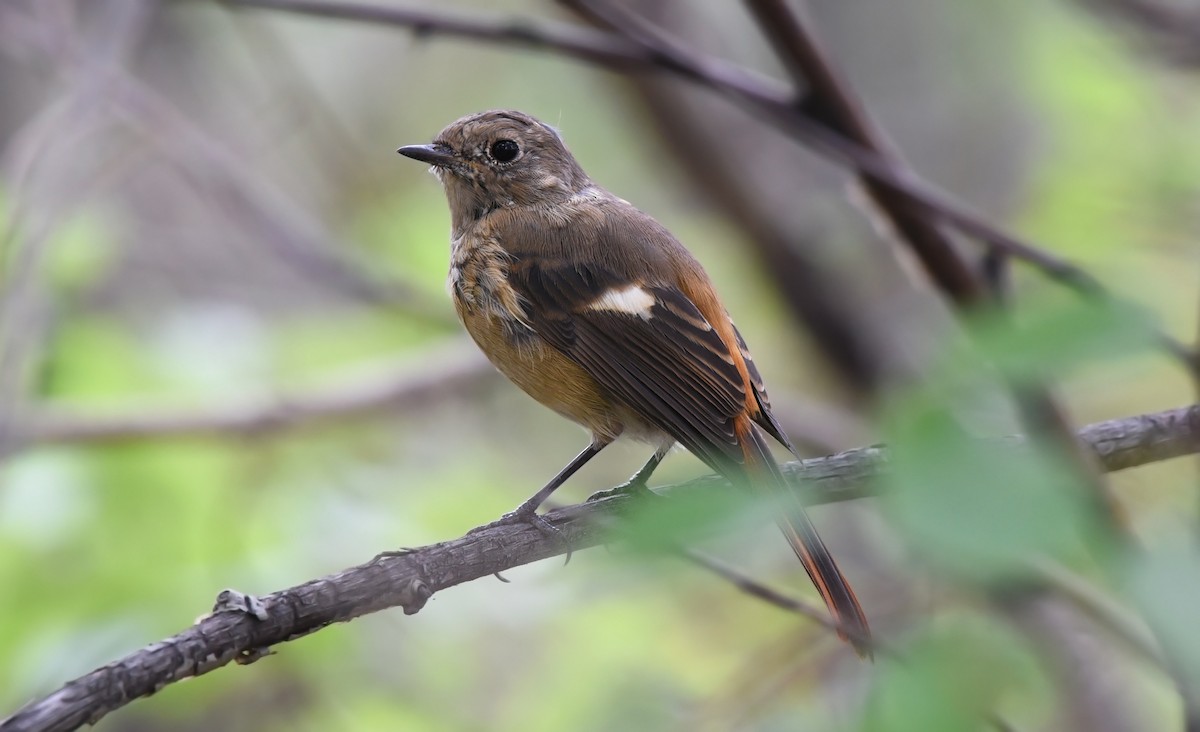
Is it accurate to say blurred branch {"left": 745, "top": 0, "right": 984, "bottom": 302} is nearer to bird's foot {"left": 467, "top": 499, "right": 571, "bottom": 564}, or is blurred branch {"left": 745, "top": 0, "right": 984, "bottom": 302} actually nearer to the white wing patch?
the white wing patch

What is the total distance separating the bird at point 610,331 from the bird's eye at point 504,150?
157 millimetres

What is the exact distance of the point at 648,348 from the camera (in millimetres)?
3209

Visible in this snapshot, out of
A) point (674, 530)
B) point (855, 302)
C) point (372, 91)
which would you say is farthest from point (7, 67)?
point (674, 530)

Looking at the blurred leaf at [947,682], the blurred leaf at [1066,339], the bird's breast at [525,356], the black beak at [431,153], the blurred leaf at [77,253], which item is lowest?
the blurred leaf at [947,682]

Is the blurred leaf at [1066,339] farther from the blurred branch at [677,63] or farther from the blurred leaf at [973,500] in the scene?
the blurred branch at [677,63]

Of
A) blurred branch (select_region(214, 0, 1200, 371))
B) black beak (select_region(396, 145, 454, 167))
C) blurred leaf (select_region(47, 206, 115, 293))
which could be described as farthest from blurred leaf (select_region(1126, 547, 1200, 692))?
blurred leaf (select_region(47, 206, 115, 293))

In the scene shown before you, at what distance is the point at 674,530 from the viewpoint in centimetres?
127

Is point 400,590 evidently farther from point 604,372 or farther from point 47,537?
point 47,537

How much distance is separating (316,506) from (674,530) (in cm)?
295

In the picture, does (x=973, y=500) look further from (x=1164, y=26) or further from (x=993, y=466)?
(x=1164, y=26)

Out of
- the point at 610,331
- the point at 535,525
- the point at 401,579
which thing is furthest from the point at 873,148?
the point at 401,579

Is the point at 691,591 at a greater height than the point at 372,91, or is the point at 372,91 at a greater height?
the point at 372,91

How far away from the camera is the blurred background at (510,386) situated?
1610 millimetres

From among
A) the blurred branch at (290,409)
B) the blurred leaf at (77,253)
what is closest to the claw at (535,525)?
the blurred branch at (290,409)
